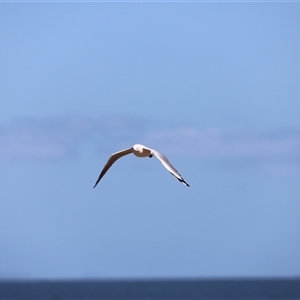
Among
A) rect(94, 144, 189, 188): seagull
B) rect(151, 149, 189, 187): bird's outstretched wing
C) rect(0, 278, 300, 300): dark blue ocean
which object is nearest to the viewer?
rect(151, 149, 189, 187): bird's outstretched wing

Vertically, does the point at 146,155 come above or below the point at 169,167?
above

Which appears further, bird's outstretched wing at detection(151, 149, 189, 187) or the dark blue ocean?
the dark blue ocean

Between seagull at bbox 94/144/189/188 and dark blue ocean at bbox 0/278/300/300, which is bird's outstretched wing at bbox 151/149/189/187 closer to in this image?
seagull at bbox 94/144/189/188

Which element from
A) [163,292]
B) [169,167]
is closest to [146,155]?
[169,167]

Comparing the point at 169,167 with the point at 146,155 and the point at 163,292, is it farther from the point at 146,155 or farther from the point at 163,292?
the point at 163,292

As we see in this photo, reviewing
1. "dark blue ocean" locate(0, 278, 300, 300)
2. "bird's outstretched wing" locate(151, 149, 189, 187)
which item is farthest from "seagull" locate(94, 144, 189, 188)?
"dark blue ocean" locate(0, 278, 300, 300)

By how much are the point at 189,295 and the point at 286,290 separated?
7.13 m

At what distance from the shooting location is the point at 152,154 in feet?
67.6

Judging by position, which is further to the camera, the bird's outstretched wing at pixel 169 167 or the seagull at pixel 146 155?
the seagull at pixel 146 155

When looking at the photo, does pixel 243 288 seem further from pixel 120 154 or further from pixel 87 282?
pixel 120 154

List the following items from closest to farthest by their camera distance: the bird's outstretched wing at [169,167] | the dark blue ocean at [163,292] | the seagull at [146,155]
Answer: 1. the bird's outstretched wing at [169,167]
2. the seagull at [146,155]
3. the dark blue ocean at [163,292]

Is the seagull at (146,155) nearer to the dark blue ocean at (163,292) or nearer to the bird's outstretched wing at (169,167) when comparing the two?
the bird's outstretched wing at (169,167)

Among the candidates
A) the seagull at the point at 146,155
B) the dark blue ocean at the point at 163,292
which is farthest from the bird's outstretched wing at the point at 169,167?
the dark blue ocean at the point at 163,292

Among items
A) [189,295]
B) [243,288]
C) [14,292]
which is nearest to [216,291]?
[243,288]
